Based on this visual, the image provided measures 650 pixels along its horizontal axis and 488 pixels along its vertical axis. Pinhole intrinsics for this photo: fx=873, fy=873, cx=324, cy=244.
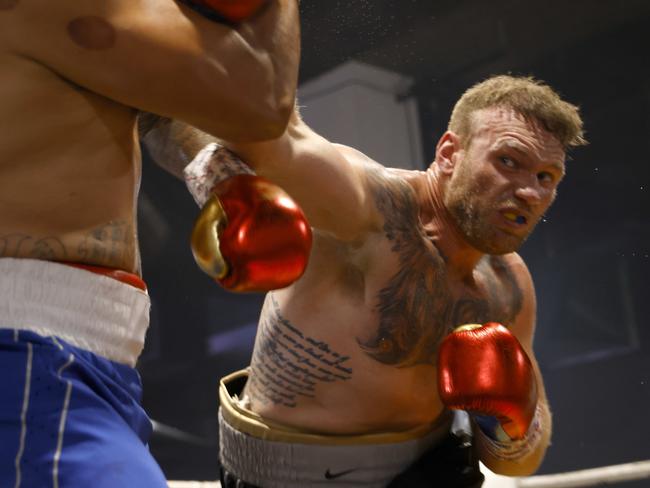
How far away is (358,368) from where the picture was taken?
155 centimetres

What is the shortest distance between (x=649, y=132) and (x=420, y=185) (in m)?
1.71

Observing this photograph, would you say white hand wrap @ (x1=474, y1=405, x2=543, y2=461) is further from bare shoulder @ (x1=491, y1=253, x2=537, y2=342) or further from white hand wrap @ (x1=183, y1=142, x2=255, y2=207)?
white hand wrap @ (x1=183, y1=142, x2=255, y2=207)

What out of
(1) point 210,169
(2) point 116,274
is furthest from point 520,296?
(2) point 116,274

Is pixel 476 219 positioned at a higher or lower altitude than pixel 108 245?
lower

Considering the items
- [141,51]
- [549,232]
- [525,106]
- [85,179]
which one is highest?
[141,51]

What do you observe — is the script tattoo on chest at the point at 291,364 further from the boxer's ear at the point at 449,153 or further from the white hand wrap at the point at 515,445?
the boxer's ear at the point at 449,153

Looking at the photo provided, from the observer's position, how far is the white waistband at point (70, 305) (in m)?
0.78

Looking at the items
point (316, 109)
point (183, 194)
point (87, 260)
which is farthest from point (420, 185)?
point (183, 194)

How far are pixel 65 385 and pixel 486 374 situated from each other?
33.3 inches

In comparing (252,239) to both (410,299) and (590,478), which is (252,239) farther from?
(590,478)

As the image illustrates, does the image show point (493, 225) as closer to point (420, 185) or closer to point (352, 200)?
point (420, 185)

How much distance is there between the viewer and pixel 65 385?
0.77 metres

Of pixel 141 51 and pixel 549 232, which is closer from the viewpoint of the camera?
pixel 141 51

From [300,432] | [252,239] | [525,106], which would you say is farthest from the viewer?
[525,106]
